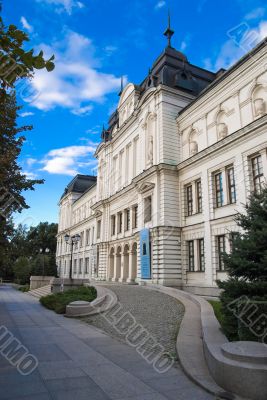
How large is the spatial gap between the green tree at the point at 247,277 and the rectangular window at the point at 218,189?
49.9ft

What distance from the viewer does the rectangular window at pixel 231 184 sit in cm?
2291

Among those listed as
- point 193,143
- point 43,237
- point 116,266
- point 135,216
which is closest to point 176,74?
point 193,143

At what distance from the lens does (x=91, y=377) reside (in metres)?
6.73

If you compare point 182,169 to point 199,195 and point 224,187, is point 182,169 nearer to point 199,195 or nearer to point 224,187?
point 199,195

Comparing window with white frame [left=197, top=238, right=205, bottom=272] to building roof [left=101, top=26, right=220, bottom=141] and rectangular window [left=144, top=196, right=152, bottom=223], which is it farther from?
building roof [left=101, top=26, right=220, bottom=141]

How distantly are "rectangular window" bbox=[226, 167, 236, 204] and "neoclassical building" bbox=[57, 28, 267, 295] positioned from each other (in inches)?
2.7

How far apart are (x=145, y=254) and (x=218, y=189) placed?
8911mm

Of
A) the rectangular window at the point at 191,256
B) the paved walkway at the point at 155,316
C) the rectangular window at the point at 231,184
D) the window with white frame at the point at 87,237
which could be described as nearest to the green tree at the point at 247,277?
the paved walkway at the point at 155,316

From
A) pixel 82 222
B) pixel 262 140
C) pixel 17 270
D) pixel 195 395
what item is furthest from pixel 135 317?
pixel 17 270

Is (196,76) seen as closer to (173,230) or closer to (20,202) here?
(173,230)

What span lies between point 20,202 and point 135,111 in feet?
76.4

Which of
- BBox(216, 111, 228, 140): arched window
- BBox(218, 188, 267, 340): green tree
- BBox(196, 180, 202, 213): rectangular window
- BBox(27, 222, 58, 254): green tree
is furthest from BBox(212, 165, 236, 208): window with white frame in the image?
BBox(27, 222, 58, 254): green tree

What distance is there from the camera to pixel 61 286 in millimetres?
27188

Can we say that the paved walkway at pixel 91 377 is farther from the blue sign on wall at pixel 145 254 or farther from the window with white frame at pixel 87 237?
the window with white frame at pixel 87 237
